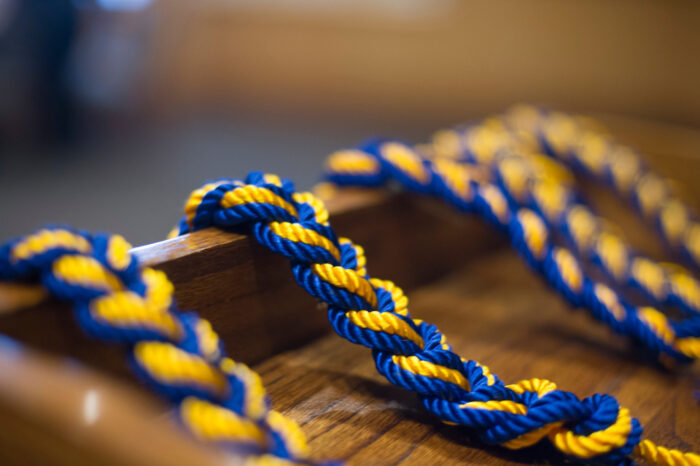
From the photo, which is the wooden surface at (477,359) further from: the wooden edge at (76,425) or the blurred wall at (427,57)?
the blurred wall at (427,57)

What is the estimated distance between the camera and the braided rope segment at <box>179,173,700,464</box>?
304 millimetres

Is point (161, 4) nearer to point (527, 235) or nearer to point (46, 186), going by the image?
point (46, 186)

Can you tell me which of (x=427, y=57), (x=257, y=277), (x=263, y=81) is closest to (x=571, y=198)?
(x=257, y=277)

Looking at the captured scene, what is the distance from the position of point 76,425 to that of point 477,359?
281 millimetres

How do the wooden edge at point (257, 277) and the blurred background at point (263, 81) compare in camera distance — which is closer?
the wooden edge at point (257, 277)

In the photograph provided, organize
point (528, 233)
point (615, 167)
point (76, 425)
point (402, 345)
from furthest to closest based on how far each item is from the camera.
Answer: point (615, 167)
point (528, 233)
point (402, 345)
point (76, 425)

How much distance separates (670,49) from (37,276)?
1153 mm

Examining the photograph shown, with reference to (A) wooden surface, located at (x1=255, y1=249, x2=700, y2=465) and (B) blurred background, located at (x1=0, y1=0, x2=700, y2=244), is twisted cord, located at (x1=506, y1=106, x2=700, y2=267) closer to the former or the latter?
(A) wooden surface, located at (x1=255, y1=249, x2=700, y2=465)

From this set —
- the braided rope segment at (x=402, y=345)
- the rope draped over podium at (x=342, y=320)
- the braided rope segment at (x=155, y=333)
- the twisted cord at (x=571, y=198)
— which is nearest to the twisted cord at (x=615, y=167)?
the twisted cord at (x=571, y=198)

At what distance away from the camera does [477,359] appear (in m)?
0.42

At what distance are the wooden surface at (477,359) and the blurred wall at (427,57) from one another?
2.47ft

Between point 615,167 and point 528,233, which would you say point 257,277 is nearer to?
point 528,233

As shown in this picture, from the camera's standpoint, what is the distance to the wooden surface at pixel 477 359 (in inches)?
12.7

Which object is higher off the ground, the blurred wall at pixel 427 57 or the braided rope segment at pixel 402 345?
the blurred wall at pixel 427 57
